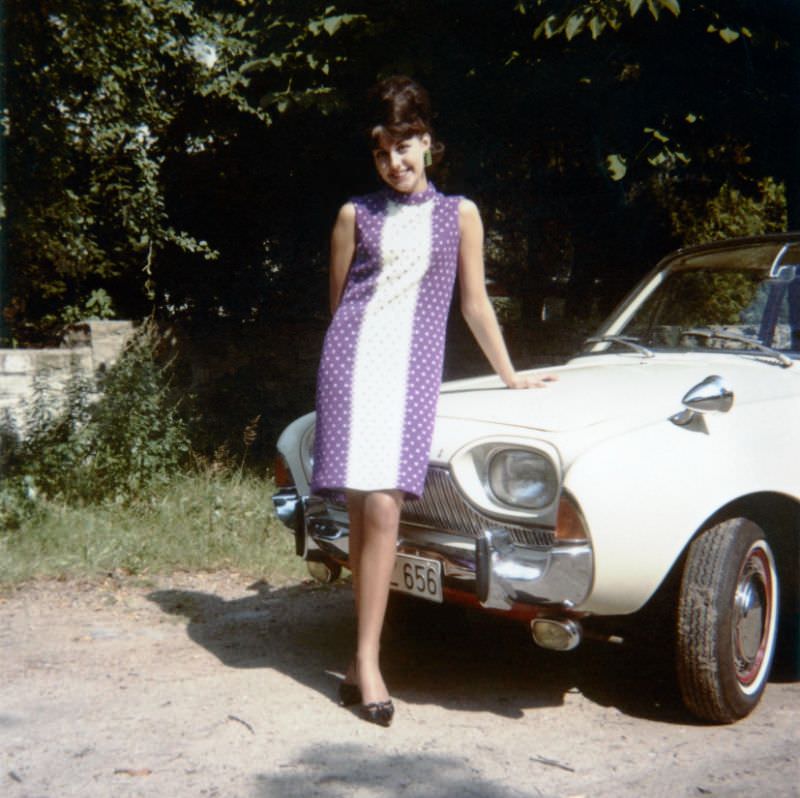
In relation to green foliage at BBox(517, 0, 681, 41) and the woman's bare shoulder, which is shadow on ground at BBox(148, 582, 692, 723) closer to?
the woman's bare shoulder

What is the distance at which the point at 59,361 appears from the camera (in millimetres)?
7871

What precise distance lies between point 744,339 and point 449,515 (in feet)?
5.22

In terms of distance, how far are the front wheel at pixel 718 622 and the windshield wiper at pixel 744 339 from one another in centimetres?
83

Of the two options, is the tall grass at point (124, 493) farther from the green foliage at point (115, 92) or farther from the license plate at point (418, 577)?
the license plate at point (418, 577)

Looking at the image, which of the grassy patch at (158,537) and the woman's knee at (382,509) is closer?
the woman's knee at (382,509)

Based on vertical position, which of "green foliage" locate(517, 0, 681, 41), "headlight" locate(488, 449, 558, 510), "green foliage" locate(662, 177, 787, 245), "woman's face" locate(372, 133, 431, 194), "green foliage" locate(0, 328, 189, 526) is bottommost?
"green foliage" locate(0, 328, 189, 526)

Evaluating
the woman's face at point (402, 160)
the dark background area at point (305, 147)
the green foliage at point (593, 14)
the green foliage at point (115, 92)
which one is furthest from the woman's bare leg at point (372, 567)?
the green foliage at point (115, 92)

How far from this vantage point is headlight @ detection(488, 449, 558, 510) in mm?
3352

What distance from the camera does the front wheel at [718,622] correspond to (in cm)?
336

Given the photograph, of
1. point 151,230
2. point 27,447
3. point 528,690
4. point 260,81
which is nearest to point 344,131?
point 260,81

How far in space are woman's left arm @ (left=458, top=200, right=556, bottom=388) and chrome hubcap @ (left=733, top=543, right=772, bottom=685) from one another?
1038 mm

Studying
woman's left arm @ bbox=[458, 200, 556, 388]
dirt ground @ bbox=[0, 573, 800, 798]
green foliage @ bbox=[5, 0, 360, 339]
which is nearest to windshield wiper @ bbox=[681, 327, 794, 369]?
woman's left arm @ bbox=[458, 200, 556, 388]

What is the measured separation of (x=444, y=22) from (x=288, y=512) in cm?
503

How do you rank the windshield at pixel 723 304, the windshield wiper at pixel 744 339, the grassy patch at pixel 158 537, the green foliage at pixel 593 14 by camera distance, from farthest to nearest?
the green foliage at pixel 593 14 → the grassy patch at pixel 158 537 → the windshield at pixel 723 304 → the windshield wiper at pixel 744 339
